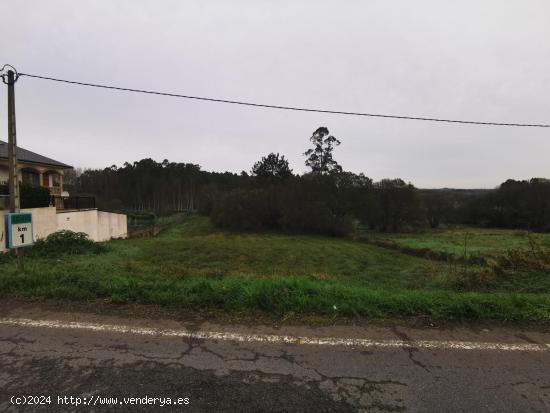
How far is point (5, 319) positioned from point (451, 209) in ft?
221

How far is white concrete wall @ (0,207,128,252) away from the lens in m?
13.6

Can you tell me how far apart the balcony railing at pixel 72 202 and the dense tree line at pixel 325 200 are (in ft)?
73.3

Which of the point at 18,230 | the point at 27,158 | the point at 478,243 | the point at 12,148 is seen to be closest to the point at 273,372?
the point at 18,230

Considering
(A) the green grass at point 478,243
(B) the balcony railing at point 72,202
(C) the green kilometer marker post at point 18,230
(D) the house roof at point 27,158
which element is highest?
(D) the house roof at point 27,158

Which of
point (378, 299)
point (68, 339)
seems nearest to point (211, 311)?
point (68, 339)

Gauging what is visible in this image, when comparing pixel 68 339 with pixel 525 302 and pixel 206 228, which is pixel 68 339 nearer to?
pixel 525 302

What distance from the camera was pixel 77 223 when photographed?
17203mm

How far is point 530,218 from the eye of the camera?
166 feet

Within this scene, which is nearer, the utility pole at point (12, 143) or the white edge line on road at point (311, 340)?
the white edge line on road at point (311, 340)

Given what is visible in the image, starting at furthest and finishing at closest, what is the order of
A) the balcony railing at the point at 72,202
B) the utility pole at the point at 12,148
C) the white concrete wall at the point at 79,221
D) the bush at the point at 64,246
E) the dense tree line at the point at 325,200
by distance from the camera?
1. the dense tree line at the point at 325,200
2. the balcony railing at the point at 72,202
3. the white concrete wall at the point at 79,221
4. the bush at the point at 64,246
5. the utility pole at the point at 12,148

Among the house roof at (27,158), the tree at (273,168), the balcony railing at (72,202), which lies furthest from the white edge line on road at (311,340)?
the tree at (273,168)

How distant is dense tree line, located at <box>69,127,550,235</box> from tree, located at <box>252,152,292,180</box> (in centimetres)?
19

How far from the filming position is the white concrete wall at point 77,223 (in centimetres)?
1356

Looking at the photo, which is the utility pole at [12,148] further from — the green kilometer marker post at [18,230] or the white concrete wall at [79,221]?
the white concrete wall at [79,221]
